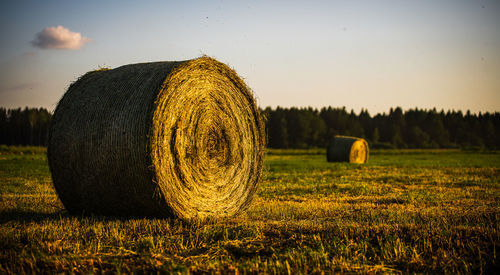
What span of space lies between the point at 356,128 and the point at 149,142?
87.1 meters

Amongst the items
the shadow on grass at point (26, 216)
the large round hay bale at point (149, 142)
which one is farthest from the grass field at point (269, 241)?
the large round hay bale at point (149, 142)

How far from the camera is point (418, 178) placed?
15.2m

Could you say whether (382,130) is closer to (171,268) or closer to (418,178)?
(418,178)

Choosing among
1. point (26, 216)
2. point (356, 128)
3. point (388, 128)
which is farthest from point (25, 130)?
point (26, 216)

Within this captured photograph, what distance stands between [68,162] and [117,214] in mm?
1188

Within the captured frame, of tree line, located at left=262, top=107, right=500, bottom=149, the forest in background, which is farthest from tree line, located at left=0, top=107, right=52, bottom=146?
tree line, located at left=262, top=107, right=500, bottom=149

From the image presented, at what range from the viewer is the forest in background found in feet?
268

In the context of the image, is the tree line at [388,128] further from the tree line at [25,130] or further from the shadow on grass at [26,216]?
the shadow on grass at [26,216]

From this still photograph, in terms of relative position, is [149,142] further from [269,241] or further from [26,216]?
[26,216]

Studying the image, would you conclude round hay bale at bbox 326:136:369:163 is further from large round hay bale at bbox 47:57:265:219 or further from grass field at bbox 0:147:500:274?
large round hay bale at bbox 47:57:265:219

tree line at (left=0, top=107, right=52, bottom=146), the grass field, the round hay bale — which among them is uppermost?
tree line at (left=0, top=107, right=52, bottom=146)

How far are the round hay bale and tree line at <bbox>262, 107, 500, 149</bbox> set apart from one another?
4939 cm

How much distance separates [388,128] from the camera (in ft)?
305

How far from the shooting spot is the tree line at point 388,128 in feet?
267
